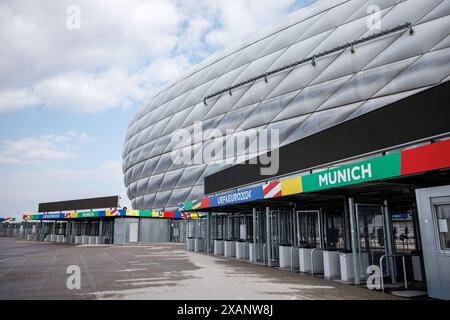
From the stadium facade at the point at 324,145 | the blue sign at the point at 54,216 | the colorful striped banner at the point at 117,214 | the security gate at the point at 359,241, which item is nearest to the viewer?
the stadium facade at the point at 324,145

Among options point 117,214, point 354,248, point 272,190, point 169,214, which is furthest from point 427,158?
point 169,214

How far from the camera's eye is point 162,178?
45.3 m

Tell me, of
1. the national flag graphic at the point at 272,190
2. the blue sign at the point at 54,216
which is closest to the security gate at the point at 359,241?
the national flag graphic at the point at 272,190

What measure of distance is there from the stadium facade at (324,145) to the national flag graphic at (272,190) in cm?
8

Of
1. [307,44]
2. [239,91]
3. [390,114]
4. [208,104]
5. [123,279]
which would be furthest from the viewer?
[208,104]

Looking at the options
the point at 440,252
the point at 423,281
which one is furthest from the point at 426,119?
the point at 423,281

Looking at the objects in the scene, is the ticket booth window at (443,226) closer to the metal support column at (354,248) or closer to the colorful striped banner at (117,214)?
the metal support column at (354,248)

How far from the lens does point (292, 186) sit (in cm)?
1190

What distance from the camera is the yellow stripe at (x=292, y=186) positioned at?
37.6 feet

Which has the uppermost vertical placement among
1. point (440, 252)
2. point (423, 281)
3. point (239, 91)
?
point (239, 91)

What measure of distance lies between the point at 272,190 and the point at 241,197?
2660 mm

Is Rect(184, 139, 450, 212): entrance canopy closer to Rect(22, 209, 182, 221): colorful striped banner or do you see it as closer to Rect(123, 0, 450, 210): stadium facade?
Rect(123, 0, 450, 210): stadium facade
